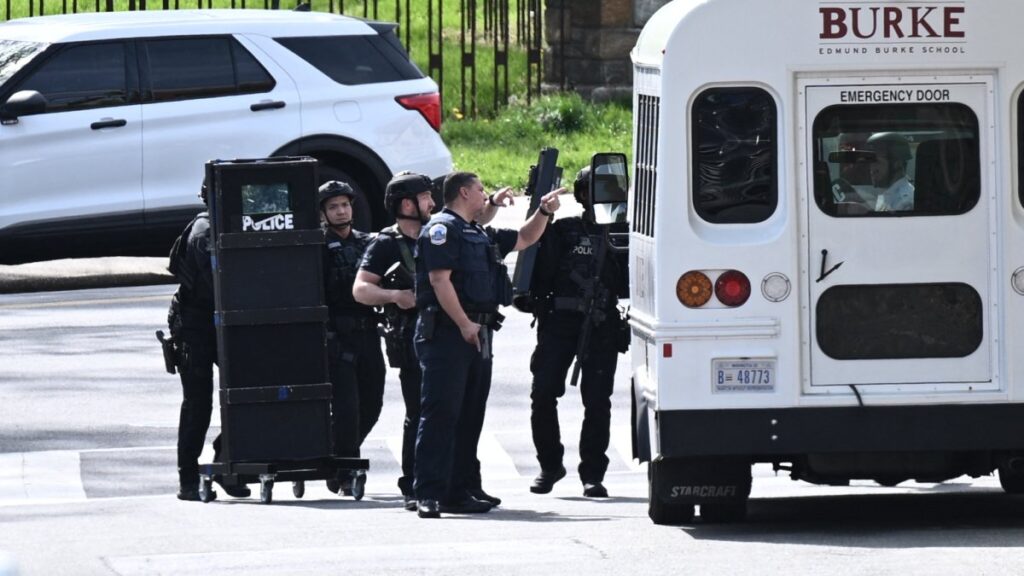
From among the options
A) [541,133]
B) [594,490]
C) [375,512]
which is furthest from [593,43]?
[375,512]

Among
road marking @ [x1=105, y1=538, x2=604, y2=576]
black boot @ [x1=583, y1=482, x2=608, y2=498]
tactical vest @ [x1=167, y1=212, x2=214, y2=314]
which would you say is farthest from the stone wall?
road marking @ [x1=105, y1=538, x2=604, y2=576]

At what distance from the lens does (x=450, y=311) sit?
397 inches

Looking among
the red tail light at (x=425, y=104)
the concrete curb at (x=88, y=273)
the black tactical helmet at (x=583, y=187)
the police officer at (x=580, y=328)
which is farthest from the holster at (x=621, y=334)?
the concrete curb at (x=88, y=273)

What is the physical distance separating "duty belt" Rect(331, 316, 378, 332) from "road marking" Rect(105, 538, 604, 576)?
2316 millimetres

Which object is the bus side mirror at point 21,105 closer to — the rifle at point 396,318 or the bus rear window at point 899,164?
the rifle at point 396,318

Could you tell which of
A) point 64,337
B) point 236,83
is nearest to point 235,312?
point 64,337

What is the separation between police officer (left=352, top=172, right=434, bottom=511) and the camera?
10.8 metres

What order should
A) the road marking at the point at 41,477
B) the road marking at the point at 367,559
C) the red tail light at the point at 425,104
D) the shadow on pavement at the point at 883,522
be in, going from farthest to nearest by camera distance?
the red tail light at the point at 425,104
the road marking at the point at 41,477
the shadow on pavement at the point at 883,522
the road marking at the point at 367,559

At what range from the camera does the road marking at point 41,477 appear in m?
11.7

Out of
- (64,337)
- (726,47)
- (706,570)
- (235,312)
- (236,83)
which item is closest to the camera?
(706,570)

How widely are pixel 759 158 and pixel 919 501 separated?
104 inches

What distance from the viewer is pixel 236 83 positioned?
53.7ft

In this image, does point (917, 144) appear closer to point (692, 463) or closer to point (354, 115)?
point (692, 463)

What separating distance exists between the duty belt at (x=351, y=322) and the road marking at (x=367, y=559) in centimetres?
232
